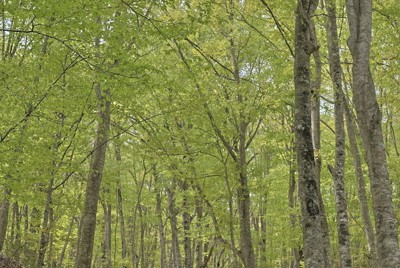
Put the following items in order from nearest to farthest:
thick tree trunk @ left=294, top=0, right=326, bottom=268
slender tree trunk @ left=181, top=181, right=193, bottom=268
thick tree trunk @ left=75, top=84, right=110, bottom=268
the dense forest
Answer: thick tree trunk @ left=294, top=0, right=326, bottom=268, the dense forest, thick tree trunk @ left=75, top=84, right=110, bottom=268, slender tree trunk @ left=181, top=181, right=193, bottom=268

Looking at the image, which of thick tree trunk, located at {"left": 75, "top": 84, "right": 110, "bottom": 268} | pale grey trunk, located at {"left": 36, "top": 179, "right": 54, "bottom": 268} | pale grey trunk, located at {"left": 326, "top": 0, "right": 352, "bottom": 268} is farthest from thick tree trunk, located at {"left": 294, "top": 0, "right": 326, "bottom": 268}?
pale grey trunk, located at {"left": 36, "top": 179, "right": 54, "bottom": 268}

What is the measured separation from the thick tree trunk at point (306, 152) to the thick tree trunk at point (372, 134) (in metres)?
1.02

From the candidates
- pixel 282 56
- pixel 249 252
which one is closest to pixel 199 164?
pixel 249 252

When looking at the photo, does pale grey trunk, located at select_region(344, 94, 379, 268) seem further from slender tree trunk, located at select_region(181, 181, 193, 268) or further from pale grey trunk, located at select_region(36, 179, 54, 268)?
pale grey trunk, located at select_region(36, 179, 54, 268)

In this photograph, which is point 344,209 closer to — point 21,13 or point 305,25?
point 305,25

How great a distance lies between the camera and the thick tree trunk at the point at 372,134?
6391mm

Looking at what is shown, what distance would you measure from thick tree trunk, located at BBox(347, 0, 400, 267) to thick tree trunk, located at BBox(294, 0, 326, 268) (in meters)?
1.02

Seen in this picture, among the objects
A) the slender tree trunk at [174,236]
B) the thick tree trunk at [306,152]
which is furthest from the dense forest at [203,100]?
the slender tree trunk at [174,236]

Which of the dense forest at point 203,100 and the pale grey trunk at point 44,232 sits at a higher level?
the dense forest at point 203,100

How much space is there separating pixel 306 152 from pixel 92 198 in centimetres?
683

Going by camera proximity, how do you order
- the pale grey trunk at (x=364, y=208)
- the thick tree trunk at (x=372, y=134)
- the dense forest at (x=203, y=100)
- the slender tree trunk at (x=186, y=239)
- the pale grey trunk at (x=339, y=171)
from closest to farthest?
the thick tree trunk at (x=372, y=134), the dense forest at (x=203, y=100), the pale grey trunk at (x=339, y=171), the pale grey trunk at (x=364, y=208), the slender tree trunk at (x=186, y=239)

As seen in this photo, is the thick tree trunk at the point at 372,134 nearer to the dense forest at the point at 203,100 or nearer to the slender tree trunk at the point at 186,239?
the dense forest at the point at 203,100

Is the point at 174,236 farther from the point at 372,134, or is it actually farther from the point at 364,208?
the point at 372,134

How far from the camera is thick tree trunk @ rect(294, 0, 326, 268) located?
226 inches
